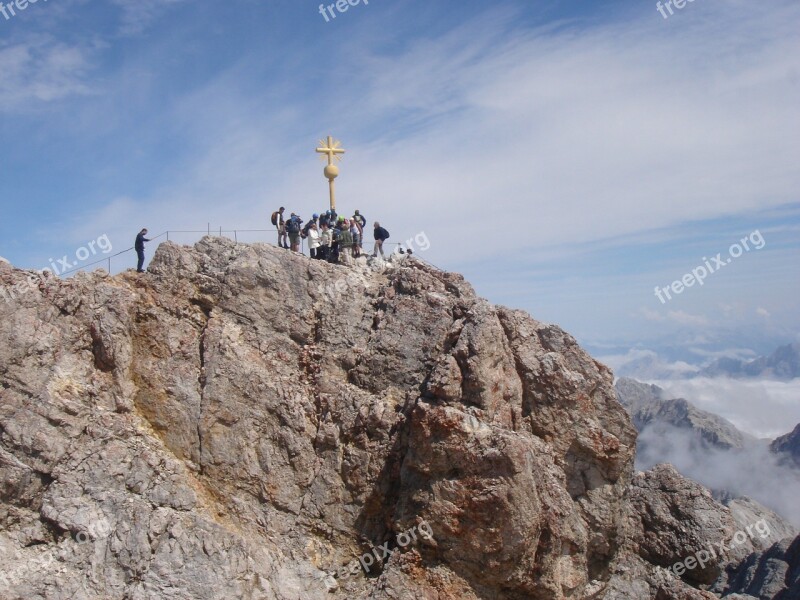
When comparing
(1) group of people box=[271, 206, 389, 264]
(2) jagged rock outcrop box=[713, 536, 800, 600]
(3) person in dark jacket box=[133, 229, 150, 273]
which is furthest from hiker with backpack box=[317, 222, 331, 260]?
(2) jagged rock outcrop box=[713, 536, 800, 600]

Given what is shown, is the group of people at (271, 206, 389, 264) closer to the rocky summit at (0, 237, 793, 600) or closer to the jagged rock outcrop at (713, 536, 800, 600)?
the rocky summit at (0, 237, 793, 600)

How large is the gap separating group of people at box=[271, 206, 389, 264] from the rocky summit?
2.73m

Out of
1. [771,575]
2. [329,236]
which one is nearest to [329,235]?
[329,236]

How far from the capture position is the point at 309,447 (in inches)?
1156

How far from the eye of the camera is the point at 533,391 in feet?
104

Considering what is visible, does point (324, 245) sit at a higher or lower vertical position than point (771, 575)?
higher

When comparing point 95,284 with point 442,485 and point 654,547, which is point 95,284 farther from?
point 654,547

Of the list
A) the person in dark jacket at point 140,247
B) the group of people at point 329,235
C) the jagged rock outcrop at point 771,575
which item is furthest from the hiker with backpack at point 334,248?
the jagged rock outcrop at point 771,575

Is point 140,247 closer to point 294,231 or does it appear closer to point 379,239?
point 294,231

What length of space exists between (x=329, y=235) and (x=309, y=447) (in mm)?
12095

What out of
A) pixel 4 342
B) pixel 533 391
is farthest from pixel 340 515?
pixel 4 342

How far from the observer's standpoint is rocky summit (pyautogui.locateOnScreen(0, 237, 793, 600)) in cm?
2555

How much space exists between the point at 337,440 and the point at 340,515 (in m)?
3.00

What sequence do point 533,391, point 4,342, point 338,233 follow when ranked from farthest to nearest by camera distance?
point 338,233
point 533,391
point 4,342
